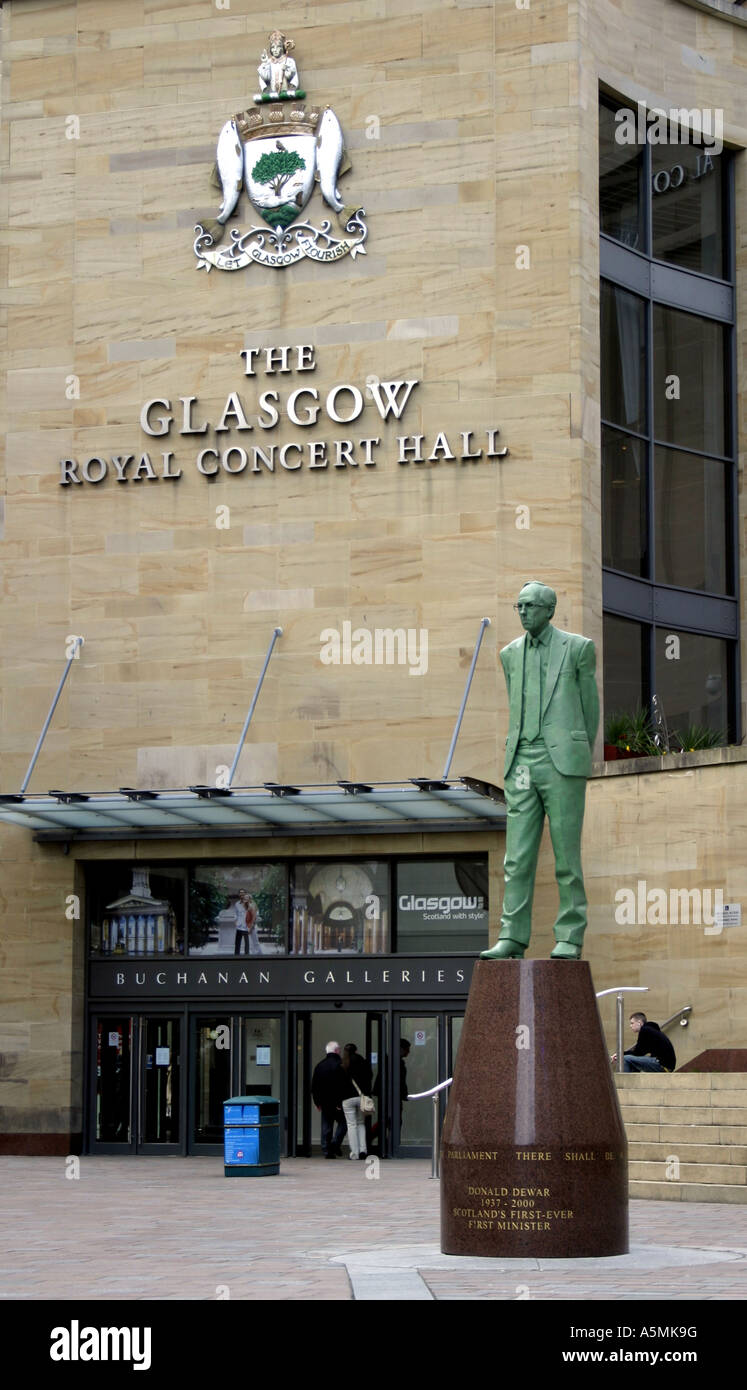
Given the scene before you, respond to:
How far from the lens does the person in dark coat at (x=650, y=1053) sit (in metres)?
22.3

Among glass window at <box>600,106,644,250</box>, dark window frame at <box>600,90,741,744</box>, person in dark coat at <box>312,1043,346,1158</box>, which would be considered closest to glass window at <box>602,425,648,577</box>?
dark window frame at <box>600,90,741,744</box>

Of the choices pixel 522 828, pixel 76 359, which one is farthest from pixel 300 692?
pixel 522 828

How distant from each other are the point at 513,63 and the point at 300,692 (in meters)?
9.82

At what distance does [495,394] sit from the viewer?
2803 centimetres

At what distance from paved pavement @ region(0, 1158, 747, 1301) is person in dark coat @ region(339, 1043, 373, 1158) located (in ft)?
11.3

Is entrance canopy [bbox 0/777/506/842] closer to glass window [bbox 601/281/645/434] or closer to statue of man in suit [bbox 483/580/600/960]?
glass window [bbox 601/281/645/434]

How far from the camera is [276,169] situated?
29688mm

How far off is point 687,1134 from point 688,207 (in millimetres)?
17732

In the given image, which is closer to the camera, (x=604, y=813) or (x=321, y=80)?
(x=604, y=813)

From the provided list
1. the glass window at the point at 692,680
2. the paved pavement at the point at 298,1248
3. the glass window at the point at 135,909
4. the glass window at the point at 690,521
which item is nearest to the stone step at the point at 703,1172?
the paved pavement at the point at 298,1248

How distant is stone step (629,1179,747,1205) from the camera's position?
19.2m

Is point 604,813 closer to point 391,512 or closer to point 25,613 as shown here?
point 391,512

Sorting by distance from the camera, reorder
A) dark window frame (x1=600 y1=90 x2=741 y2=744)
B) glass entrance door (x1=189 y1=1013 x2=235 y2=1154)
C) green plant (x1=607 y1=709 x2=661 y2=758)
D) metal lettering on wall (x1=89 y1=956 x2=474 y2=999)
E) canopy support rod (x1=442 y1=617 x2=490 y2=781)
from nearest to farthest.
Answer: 1. canopy support rod (x1=442 y1=617 x2=490 y2=781)
2. metal lettering on wall (x1=89 y1=956 x2=474 y2=999)
3. green plant (x1=607 y1=709 x2=661 y2=758)
4. glass entrance door (x1=189 y1=1013 x2=235 y2=1154)
5. dark window frame (x1=600 y1=90 x2=741 y2=744)

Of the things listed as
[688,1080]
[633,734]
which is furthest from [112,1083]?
[688,1080]
